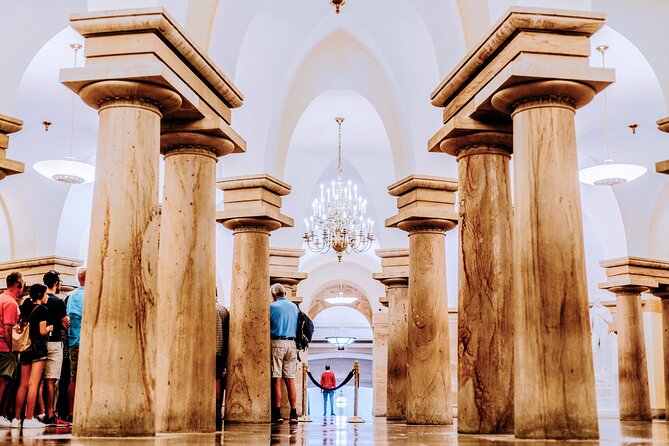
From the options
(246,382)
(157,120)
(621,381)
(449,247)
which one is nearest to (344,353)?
(449,247)

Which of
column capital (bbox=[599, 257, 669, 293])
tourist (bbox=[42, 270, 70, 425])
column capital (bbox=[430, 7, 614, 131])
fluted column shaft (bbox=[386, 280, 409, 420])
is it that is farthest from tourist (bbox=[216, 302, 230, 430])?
column capital (bbox=[599, 257, 669, 293])

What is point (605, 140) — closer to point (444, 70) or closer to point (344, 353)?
point (444, 70)

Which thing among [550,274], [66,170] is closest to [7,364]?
[550,274]

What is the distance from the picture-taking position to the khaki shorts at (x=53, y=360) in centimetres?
772

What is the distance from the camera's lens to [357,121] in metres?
16.3

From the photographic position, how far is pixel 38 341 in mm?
7461

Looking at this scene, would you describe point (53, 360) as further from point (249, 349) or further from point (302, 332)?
point (302, 332)

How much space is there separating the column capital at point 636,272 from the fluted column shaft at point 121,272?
13.1 meters

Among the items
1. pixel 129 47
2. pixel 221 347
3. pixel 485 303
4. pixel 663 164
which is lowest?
pixel 221 347

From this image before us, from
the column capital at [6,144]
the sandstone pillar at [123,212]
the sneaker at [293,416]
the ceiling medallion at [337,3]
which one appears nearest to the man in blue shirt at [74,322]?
the column capital at [6,144]

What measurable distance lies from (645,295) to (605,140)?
6.30 metres

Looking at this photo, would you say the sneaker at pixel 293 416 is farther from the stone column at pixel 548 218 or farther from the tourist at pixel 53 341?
the stone column at pixel 548 218

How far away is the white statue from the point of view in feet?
62.2

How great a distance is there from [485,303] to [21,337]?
425cm
